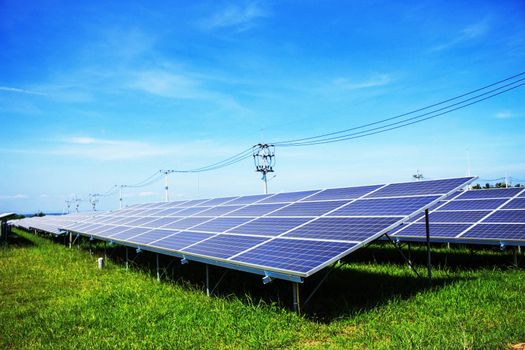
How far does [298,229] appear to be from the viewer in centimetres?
1044

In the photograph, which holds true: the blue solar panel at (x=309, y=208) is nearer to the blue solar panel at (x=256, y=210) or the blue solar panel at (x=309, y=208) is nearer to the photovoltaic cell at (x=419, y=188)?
the blue solar panel at (x=256, y=210)

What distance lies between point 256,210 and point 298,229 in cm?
490

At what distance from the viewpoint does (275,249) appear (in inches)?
361

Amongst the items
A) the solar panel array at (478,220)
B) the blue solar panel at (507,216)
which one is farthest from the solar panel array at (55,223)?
Answer: the blue solar panel at (507,216)

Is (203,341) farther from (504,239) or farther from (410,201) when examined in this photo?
(504,239)

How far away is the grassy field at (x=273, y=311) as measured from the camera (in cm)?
726

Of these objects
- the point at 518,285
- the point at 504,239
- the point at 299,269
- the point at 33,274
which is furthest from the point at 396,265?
the point at 33,274

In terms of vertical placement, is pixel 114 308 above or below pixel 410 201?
below

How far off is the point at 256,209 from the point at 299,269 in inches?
316

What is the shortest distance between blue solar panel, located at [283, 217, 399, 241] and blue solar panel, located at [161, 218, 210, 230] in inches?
240

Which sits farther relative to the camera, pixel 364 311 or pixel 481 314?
pixel 364 311

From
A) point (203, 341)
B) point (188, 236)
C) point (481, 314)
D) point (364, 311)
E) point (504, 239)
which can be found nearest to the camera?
point (203, 341)

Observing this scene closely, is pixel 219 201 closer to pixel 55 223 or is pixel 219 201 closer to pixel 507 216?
pixel 507 216

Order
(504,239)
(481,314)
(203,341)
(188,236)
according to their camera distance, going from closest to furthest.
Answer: (203,341) < (481,314) < (504,239) < (188,236)
